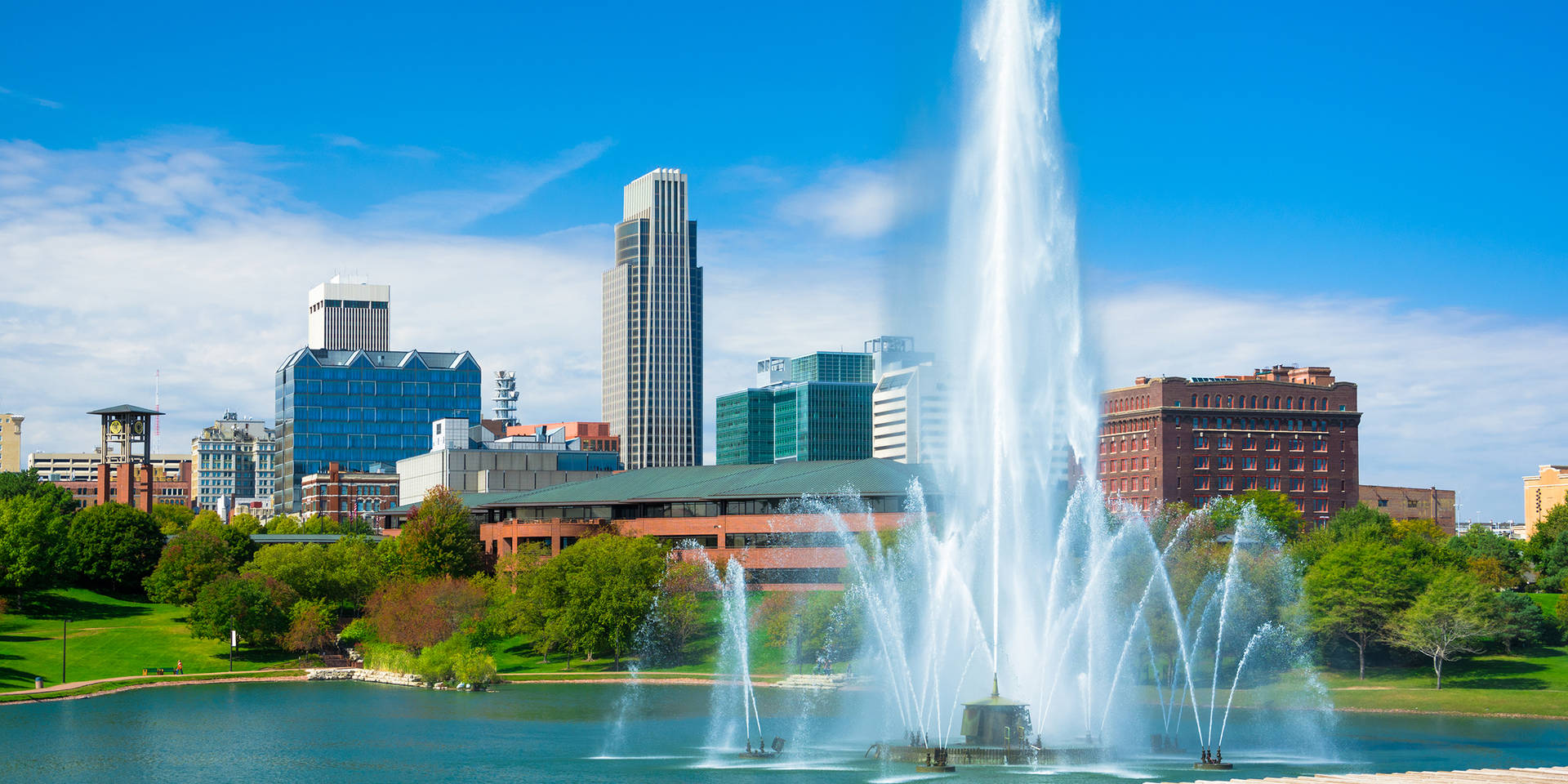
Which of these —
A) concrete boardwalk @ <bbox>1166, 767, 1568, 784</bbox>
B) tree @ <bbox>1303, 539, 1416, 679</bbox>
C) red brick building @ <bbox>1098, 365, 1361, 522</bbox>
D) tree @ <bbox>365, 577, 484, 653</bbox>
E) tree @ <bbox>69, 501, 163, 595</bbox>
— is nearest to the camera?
concrete boardwalk @ <bbox>1166, 767, 1568, 784</bbox>

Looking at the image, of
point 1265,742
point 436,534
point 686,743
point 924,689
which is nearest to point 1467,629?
point 1265,742

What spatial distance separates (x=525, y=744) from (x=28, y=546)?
83.2m

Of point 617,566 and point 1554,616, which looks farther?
point 617,566

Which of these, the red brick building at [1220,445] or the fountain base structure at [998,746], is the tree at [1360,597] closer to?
the fountain base structure at [998,746]

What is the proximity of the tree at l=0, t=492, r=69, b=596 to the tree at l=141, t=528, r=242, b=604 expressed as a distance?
8612 millimetres

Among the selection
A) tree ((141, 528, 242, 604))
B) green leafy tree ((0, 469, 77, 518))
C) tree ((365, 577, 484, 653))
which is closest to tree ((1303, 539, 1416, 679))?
tree ((365, 577, 484, 653))

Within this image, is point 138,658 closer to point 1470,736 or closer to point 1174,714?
point 1174,714

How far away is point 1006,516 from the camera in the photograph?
51.3 m

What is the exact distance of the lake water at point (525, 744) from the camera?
50.0 m

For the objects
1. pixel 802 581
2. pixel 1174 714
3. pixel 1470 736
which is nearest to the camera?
pixel 1470 736

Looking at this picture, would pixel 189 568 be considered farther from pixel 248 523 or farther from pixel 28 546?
pixel 248 523

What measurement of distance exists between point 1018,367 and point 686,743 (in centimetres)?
2010

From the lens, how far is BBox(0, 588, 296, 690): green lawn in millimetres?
97562

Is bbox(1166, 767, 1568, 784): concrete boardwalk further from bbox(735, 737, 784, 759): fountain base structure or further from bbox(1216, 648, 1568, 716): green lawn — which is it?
bbox(1216, 648, 1568, 716): green lawn
